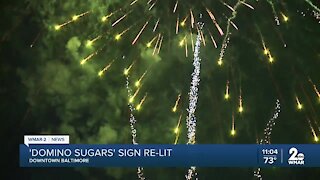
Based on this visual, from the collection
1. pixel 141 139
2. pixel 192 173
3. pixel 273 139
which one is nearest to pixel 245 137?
pixel 273 139

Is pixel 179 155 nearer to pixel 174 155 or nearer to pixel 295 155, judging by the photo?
pixel 174 155

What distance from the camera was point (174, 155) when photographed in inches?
90.7

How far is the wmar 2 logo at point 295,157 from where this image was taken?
229 cm

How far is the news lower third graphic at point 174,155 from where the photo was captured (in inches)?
90.5

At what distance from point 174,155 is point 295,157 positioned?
18.4 inches

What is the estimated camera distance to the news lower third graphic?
2299 mm

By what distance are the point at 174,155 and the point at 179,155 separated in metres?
0.02

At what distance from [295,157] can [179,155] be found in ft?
1.47

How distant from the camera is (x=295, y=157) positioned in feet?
7.54

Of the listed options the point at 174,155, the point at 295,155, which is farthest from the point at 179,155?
the point at 295,155

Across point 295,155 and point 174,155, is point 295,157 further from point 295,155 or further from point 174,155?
point 174,155

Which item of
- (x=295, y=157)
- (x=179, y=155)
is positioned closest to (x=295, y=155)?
(x=295, y=157)

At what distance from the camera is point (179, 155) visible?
2.30 meters

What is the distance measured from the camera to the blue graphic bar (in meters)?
2.30
